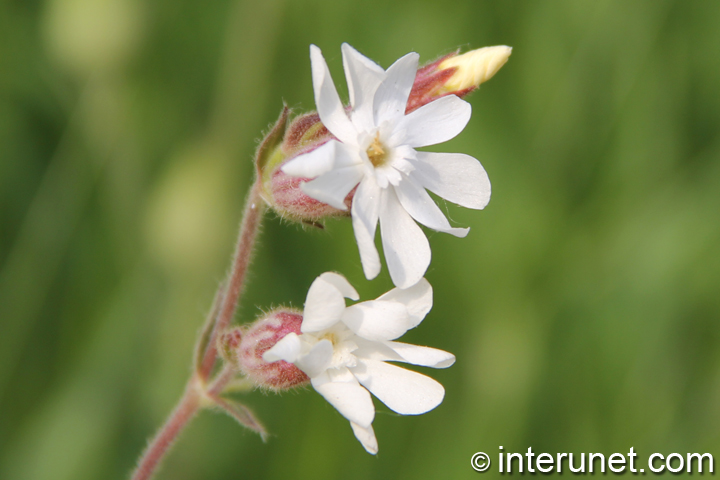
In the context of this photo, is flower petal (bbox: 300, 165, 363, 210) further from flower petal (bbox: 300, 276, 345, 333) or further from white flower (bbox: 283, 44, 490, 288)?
flower petal (bbox: 300, 276, 345, 333)

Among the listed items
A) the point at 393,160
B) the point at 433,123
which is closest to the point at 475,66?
the point at 433,123

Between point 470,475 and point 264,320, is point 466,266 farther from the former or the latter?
point 264,320

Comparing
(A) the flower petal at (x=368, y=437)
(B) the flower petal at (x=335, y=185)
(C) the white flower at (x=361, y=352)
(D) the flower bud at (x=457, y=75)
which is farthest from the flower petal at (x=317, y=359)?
(D) the flower bud at (x=457, y=75)

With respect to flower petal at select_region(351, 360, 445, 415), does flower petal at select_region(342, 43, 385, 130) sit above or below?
above

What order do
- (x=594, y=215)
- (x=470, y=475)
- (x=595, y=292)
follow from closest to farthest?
(x=470, y=475) → (x=595, y=292) → (x=594, y=215)

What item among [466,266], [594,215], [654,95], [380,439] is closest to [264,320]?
[380,439]

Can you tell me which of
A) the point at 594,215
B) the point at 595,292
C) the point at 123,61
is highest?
the point at 123,61

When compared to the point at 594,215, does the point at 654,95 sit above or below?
above

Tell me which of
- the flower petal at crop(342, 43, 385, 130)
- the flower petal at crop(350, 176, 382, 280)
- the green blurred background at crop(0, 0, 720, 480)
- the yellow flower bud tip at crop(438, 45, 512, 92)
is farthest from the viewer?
the green blurred background at crop(0, 0, 720, 480)

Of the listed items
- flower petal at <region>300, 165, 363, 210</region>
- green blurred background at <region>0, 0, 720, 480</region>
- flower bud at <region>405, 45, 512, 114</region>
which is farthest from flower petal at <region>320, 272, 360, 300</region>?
green blurred background at <region>0, 0, 720, 480</region>
